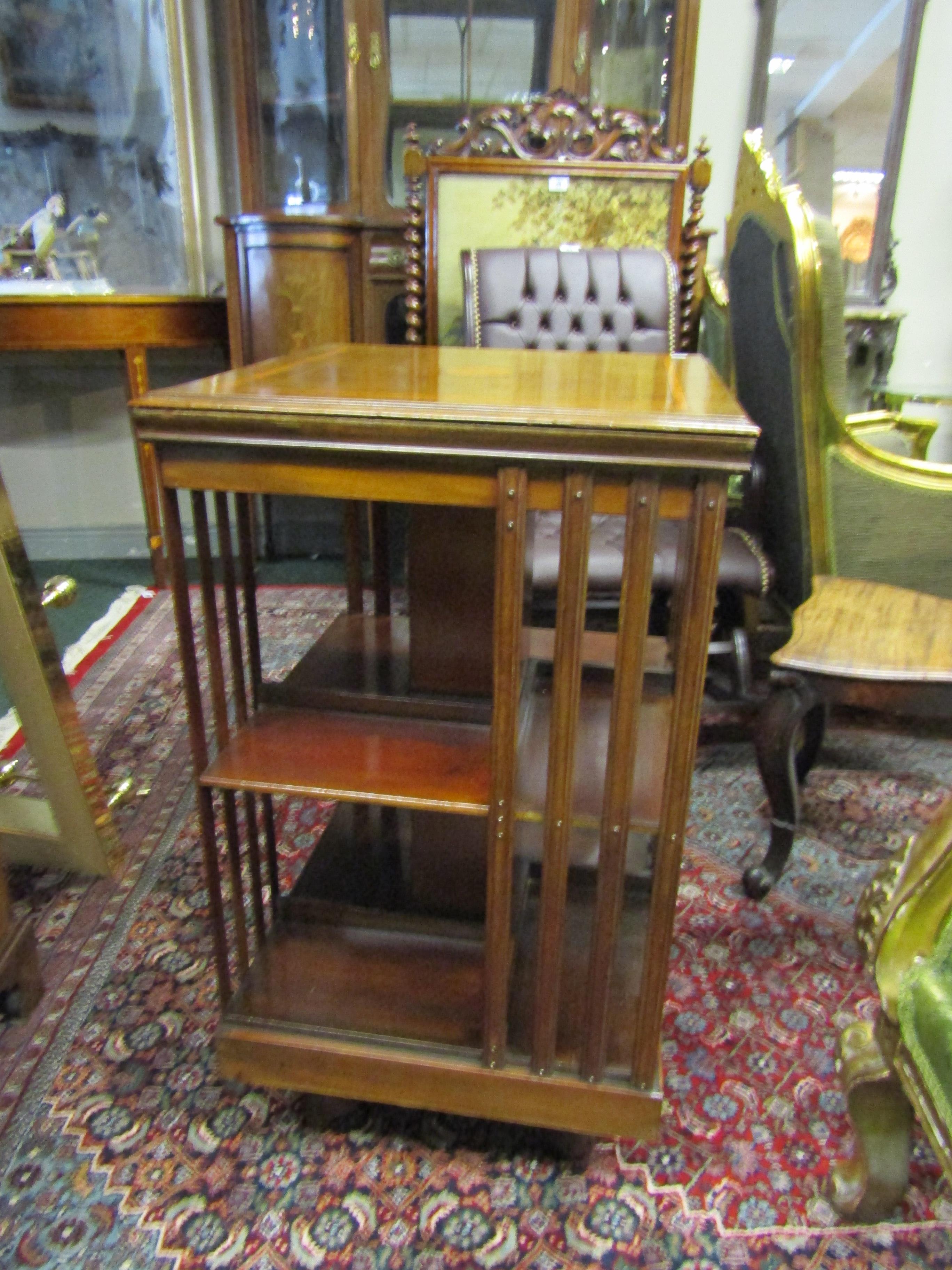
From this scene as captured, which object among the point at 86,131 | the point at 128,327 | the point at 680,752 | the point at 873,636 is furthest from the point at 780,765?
the point at 86,131

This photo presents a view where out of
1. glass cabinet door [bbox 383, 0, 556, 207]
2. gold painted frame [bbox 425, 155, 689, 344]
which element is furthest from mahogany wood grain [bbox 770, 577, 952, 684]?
glass cabinet door [bbox 383, 0, 556, 207]

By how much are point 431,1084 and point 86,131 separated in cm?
335

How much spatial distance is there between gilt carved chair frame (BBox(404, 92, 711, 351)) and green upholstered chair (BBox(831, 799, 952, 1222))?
1893 millimetres

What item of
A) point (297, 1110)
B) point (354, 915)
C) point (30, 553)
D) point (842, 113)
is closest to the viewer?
point (297, 1110)

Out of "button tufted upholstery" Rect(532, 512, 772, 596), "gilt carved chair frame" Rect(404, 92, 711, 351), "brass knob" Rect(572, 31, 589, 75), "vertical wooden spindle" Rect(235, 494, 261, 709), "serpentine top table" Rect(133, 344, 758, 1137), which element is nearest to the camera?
"serpentine top table" Rect(133, 344, 758, 1137)

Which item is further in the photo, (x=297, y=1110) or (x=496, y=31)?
(x=496, y=31)

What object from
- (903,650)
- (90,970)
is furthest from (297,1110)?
(903,650)

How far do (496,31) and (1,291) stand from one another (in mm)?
1731

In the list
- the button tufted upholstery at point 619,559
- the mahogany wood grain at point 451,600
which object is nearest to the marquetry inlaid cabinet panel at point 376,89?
the button tufted upholstery at point 619,559

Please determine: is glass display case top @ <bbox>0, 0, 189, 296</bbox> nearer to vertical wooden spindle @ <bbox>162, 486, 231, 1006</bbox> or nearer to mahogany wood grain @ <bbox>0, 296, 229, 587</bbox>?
mahogany wood grain @ <bbox>0, 296, 229, 587</bbox>

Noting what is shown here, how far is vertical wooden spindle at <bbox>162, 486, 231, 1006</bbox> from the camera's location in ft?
2.83

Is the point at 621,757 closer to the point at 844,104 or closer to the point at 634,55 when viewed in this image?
the point at 634,55

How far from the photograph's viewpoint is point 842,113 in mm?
2939

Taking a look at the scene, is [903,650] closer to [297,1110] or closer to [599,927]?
[599,927]
